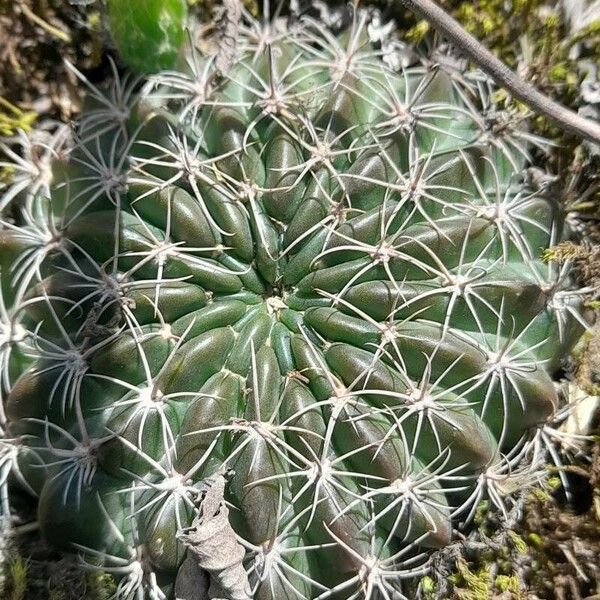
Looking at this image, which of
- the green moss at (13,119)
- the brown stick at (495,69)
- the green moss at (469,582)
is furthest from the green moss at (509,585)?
the green moss at (13,119)

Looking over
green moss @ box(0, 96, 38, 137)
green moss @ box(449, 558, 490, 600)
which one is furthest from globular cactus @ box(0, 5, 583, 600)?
green moss @ box(0, 96, 38, 137)

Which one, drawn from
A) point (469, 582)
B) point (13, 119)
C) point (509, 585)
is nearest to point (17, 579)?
point (469, 582)

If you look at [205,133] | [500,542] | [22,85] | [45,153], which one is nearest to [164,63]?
[205,133]

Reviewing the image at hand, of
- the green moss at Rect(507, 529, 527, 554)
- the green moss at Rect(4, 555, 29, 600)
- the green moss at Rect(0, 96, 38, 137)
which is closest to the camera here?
the green moss at Rect(4, 555, 29, 600)

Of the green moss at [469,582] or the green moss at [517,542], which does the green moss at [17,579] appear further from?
the green moss at [517,542]

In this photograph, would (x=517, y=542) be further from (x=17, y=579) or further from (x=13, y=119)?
(x=13, y=119)

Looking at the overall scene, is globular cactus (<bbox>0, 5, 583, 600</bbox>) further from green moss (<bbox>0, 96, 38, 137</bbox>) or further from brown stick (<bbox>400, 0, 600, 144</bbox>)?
green moss (<bbox>0, 96, 38, 137</bbox>)
